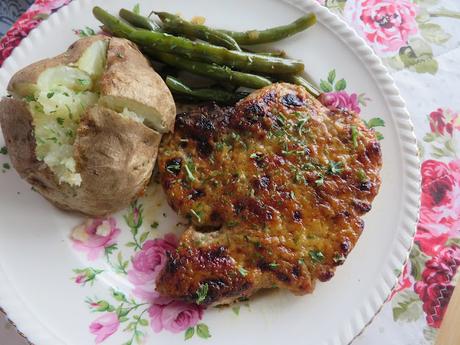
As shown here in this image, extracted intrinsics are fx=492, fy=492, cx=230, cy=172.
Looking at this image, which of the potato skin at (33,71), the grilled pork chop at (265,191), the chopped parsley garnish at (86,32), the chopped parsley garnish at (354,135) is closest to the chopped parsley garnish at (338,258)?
the grilled pork chop at (265,191)

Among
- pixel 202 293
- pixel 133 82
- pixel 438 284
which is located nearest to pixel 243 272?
pixel 202 293

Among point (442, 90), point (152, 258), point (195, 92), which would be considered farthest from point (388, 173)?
point (152, 258)

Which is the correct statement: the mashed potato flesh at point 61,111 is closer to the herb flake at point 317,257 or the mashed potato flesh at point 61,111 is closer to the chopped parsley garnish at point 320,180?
the chopped parsley garnish at point 320,180

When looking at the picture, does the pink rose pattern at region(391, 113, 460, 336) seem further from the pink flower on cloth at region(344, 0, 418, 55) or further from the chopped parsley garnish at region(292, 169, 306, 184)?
the chopped parsley garnish at region(292, 169, 306, 184)

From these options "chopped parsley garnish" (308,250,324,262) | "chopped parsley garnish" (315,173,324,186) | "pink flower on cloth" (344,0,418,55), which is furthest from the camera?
"pink flower on cloth" (344,0,418,55)

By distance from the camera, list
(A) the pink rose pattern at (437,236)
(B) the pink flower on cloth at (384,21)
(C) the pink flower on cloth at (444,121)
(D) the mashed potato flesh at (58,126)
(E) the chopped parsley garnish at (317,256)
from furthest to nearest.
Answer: (B) the pink flower on cloth at (384,21)
(C) the pink flower on cloth at (444,121)
(A) the pink rose pattern at (437,236)
(E) the chopped parsley garnish at (317,256)
(D) the mashed potato flesh at (58,126)

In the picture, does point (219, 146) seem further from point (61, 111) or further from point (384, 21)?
point (384, 21)

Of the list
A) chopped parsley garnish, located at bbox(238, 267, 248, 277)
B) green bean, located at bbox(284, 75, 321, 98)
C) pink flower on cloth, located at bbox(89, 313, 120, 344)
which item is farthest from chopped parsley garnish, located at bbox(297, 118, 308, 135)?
pink flower on cloth, located at bbox(89, 313, 120, 344)
